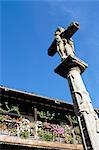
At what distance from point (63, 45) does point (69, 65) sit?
31.7 inches

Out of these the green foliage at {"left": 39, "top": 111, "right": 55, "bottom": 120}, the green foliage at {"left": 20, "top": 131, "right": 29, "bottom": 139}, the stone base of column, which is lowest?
the stone base of column

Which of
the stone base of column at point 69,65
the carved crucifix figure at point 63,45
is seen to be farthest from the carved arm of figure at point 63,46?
the stone base of column at point 69,65

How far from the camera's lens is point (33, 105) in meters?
12.7

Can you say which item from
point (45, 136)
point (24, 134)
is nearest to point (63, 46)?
point (24, 134)

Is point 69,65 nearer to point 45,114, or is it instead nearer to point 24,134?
point 24,134

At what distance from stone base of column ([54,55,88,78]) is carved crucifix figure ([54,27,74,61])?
313mm

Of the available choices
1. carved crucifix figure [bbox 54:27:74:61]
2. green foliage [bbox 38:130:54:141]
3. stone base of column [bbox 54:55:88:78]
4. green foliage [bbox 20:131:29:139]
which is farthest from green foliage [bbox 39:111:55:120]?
Answer: stone base of column [bbox 54:55:88:78]

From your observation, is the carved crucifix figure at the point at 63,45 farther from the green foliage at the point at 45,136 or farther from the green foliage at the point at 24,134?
the green foliage at the point at 45,136

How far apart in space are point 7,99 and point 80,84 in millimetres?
7571

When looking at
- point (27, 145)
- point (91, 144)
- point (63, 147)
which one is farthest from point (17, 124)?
point (91, 144)

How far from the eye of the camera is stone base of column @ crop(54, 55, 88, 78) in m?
5.23

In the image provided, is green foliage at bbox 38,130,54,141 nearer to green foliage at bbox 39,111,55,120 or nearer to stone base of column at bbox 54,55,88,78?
green foliage at bbox 39,111,55,120

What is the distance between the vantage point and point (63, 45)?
5910mm

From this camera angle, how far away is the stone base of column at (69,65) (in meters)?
5.23
